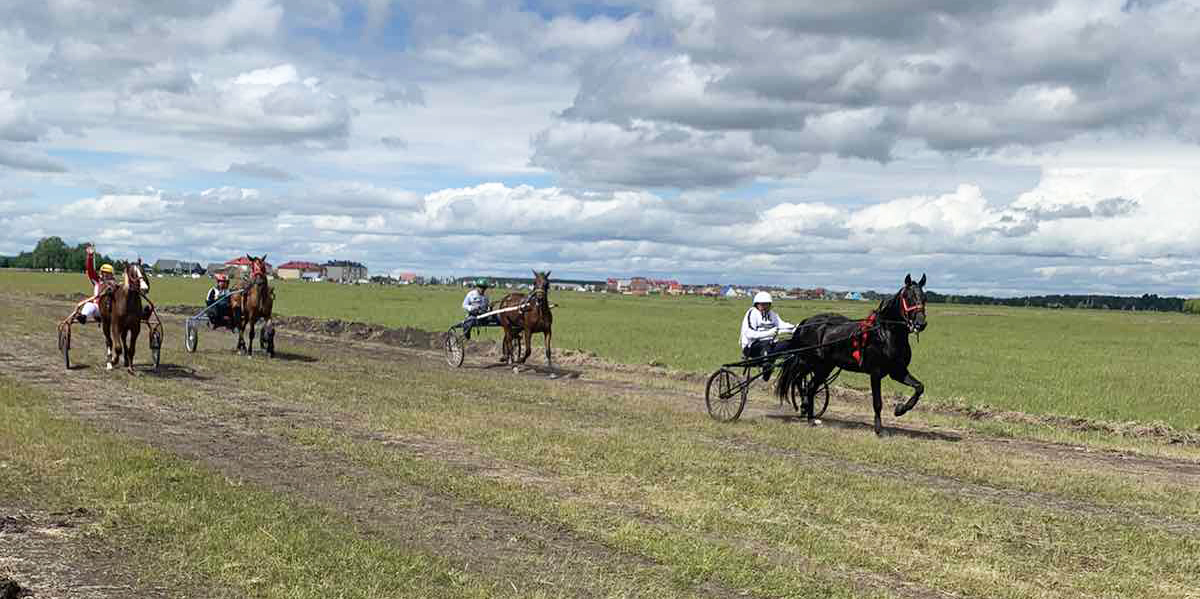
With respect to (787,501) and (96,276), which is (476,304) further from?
(787,501)

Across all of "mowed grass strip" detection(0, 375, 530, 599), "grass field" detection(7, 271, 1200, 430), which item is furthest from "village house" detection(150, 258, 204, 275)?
"mowed grass strip" detection(0, 375, 530, 599)

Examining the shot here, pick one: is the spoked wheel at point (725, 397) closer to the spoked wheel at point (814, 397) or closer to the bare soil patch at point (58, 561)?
the spoked wheel at point (814, 397)

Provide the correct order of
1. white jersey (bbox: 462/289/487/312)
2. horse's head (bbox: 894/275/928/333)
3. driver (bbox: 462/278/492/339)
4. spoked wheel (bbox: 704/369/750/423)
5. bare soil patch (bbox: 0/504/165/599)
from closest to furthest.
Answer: bare soil patch (bbox: 0/504/165/599) → horse's head (bbox: 894/275/928/333) → spoked wheel (bbox: 704/369/750/423) → driver (bbox: 462/278/492/339) → white jersey (bbox: 462/289/487/312)

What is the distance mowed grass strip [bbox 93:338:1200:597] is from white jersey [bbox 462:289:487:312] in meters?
9.87

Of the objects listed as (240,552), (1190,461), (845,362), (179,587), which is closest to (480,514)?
(240,552)

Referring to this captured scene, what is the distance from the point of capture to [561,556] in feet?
25.0

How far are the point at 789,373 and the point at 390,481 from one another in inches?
334

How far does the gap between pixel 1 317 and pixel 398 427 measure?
30.0 m

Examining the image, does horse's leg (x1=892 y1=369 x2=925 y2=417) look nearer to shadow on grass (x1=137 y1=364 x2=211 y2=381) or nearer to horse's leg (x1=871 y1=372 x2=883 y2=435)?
horse's leg (x1=871 y1=372 x2=883 y2=435)

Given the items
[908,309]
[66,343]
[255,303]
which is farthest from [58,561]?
[255,303]

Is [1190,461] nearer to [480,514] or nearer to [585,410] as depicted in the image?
[585,410]

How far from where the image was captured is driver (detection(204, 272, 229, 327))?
25375mm

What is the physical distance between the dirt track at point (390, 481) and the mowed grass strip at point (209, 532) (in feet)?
1.05

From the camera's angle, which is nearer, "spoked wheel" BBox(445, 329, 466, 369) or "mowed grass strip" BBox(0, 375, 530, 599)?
"mowed grass strip" BBox(0, 375, 530, 599)
